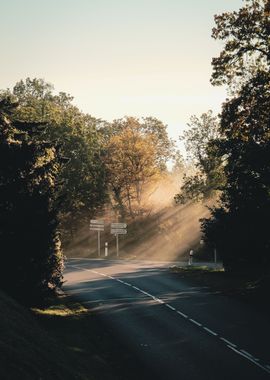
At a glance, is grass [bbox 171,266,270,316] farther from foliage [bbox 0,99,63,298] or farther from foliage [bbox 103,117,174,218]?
foliage [bbox 103,117,174,218]

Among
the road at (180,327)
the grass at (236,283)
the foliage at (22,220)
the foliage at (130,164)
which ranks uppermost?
the foliage at (130,164)

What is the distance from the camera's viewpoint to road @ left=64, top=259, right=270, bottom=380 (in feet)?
41.4

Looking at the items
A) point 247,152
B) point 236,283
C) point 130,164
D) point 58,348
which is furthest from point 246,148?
point 130,164

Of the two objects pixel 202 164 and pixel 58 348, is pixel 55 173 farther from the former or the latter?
pixel 202 164

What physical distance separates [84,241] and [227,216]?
39.3m

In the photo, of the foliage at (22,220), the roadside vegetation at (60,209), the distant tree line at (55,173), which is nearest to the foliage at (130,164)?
the distant tree line at (55,173)

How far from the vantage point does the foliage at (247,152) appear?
22.8m

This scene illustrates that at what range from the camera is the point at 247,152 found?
25.6m

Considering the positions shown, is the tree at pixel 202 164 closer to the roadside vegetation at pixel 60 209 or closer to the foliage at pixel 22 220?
the roadside vegetation at pixel 60 209

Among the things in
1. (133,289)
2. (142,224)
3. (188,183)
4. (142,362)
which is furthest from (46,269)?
(142,224)

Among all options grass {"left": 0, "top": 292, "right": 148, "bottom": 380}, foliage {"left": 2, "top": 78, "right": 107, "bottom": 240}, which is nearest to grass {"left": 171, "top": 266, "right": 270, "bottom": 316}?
grass {"left": 0, "top": 292, "right": 148, "bottom": 380}

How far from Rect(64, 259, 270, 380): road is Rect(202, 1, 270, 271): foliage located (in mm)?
3301

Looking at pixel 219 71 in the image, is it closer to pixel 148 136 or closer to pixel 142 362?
pixel 142 362

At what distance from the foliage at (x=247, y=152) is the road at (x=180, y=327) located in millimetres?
3301
